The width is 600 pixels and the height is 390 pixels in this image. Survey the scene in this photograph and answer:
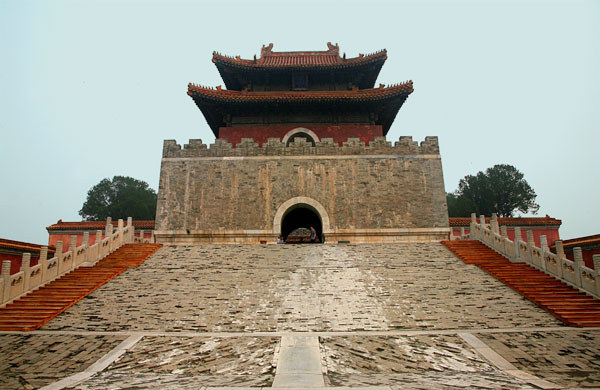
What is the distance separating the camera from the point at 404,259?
1123 cm

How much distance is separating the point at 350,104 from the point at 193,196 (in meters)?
7.66

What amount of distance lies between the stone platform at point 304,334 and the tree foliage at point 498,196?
2399cm

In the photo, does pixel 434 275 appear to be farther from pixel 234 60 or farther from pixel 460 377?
pixel 234 60

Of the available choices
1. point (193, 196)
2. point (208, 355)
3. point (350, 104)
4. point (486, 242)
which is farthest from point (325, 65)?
point (208, 355)

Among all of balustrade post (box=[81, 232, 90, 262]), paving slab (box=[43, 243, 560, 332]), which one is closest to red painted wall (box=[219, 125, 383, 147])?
paving slab (box=[43, 243, 560, 332])

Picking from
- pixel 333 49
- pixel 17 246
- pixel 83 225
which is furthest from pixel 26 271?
pixel 333 49

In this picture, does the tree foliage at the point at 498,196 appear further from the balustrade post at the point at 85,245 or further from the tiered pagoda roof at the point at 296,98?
the balustrade post at the point at 85,245

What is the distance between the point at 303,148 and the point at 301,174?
3.70ft

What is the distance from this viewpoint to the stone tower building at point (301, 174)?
49.6 ft

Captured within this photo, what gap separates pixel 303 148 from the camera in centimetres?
1602

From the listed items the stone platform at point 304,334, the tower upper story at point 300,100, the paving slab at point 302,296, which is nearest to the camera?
the stone platform at point 304,334

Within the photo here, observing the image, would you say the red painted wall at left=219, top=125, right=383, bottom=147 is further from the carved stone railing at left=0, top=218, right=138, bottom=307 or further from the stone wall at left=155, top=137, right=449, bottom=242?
the carved stone railing at left=0, top=218, right=138, bottom=307

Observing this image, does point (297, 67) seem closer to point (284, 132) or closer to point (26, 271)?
point (284, 132)

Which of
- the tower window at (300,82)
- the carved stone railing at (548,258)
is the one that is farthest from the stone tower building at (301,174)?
the carved stone railing at (548,258)
